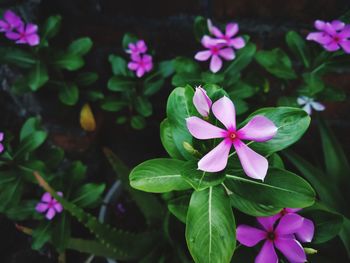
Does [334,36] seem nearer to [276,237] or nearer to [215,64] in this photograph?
[215,64]

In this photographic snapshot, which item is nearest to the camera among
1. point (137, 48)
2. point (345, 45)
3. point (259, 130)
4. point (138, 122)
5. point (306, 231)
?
point (259, 130)

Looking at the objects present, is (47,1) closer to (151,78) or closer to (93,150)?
(151,78)

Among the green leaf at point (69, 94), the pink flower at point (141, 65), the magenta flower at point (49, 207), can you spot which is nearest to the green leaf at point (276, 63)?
the pink flower at point (141, 65)

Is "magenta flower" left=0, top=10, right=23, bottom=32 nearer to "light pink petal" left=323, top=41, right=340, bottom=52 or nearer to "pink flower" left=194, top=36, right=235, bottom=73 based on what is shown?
"pink flower" left=194, top=36, right=235, bottom=73

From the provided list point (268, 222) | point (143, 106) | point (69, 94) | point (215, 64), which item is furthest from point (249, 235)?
point (69, 94)

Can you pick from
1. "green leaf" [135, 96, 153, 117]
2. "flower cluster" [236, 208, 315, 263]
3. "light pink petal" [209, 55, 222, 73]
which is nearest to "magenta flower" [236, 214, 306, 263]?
"flower cluster" [236, 208, 315, 263]

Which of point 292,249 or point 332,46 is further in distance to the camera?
point 332,46
